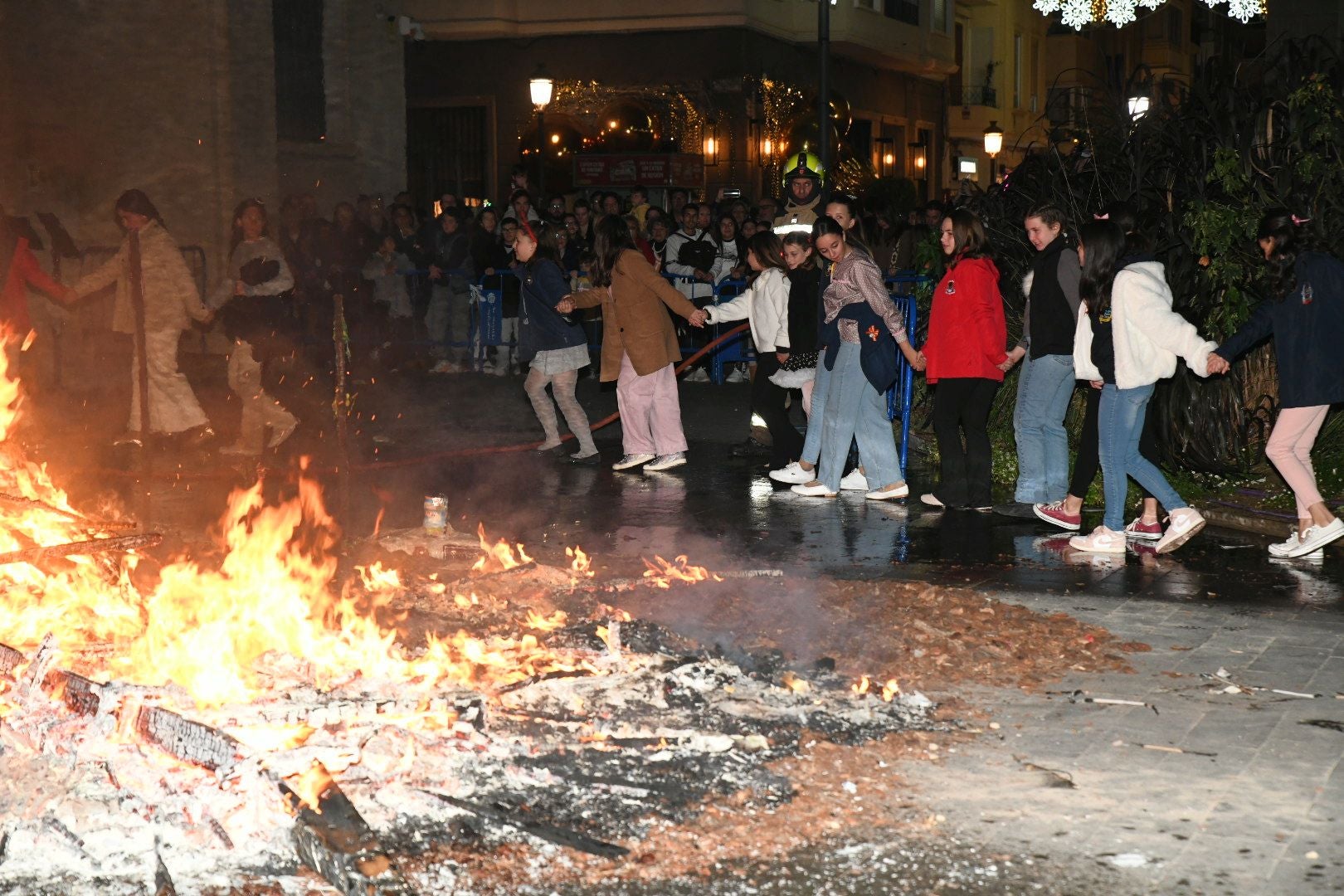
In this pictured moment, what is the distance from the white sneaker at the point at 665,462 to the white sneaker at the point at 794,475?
3.44ft

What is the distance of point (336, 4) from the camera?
70.3 ft

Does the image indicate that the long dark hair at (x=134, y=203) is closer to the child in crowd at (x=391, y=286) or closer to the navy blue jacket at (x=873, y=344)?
the navy blue jacket at (x=873, y=344)

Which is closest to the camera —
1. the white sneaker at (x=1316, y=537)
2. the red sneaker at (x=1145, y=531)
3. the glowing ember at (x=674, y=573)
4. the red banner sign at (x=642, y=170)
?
the glowing ember at (x=674, y=573)

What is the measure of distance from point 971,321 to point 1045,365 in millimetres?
551

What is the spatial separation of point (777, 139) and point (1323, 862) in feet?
86.1

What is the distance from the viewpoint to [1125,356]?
26.7 feet

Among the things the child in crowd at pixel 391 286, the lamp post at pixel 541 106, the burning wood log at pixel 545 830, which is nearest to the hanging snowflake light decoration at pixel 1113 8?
the child in crowd at pixel 391 286

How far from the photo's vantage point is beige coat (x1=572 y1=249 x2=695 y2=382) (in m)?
11.3

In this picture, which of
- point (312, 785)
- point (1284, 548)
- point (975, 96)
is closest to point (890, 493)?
point (1284, 548)

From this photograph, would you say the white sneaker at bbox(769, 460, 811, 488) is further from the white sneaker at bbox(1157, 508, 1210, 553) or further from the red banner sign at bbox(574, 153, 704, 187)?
the red banner sign at bbox(574, 153, 704, 187)

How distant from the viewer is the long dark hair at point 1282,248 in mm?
7824

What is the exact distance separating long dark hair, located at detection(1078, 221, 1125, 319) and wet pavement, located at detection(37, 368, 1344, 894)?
1457 mm

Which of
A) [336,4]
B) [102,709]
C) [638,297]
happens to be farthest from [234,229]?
[336,4]

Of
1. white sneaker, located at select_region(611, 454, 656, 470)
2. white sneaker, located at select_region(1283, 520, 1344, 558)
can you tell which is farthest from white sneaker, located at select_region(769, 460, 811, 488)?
white sneaker, located at select_region(1283, 520, 1344, 558)
